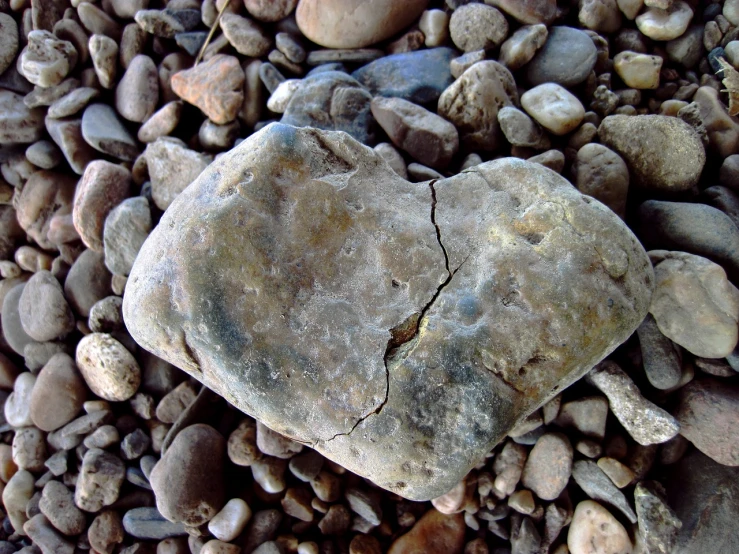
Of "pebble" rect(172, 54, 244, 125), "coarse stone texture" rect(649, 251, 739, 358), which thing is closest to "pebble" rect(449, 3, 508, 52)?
"pebble" rect(172, 54, 244, 125)

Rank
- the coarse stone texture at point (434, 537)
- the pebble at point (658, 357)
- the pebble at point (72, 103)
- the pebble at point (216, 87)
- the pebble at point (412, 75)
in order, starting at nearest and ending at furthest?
the pebble at point (658, 357)
the coarse stone texture at point (434, 537)
the pebble at point (412, 75)
the pebble at point (216, 87)
the pebble at point (72, 103)

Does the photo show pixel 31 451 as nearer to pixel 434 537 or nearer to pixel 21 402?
pixel 21 402

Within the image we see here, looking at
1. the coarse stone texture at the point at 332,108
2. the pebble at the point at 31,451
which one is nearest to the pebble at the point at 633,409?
the coarse stone texture at the point at 332,108

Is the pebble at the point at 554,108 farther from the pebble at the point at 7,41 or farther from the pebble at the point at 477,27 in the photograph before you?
the pebble at the point at 7,41

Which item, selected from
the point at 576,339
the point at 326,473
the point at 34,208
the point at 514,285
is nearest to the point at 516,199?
the point at 514,285

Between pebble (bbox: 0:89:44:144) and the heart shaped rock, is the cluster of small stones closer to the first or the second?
pebble (bbox: 0:89:44:144)

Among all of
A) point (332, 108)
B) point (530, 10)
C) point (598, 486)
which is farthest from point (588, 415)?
point (530, 10)
